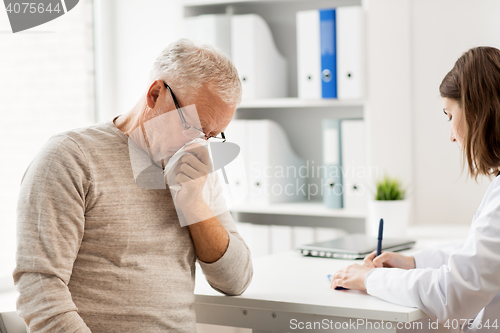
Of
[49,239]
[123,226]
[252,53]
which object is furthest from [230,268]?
[252,53]

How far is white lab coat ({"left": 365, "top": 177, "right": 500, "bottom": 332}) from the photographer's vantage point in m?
0.97

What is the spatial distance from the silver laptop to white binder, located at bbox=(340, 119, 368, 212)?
0.39 meters

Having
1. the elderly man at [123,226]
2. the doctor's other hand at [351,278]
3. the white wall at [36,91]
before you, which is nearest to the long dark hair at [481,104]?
the doctor's other hand at [351,278]

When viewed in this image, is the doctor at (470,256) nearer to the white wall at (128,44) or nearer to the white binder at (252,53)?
the white binder at (252,53)

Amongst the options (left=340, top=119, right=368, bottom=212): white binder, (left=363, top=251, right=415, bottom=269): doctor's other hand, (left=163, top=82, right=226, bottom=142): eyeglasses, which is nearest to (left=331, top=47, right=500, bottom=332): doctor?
(left=363, top=251, right=415, bottom=269): doctor's other hand

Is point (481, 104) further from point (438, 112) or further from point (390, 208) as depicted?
point (438, 112)

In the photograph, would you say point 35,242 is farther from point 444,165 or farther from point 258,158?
point 444,165

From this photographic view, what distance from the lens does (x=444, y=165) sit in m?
2.16

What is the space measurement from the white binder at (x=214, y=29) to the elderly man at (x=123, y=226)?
111cm

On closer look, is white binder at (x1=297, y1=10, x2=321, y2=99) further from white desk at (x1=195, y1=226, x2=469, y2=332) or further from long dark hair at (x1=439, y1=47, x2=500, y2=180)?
long dark hair at (x1=439, y1=47, x2=500, y2=180)

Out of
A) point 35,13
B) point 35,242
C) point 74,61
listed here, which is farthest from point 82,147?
point 74,61

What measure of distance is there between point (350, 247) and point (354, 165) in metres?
0.52

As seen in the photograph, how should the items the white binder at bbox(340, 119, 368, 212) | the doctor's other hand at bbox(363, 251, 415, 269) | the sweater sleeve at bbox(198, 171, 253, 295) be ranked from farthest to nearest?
the white binder at bbox(340, 119, 368, 212) < the doctor's other hand at bbox(363, 251, 415, 269) < the sweater sleeve at bbox(198, 171, 253, 295)

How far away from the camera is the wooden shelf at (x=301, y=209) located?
2019mm
